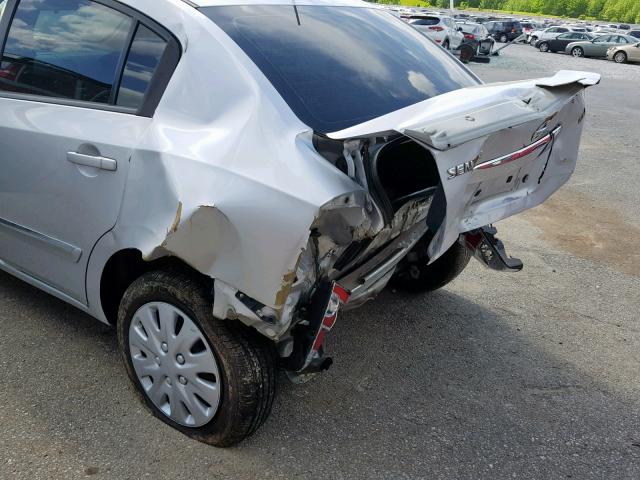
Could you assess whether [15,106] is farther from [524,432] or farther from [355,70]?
[524,432]

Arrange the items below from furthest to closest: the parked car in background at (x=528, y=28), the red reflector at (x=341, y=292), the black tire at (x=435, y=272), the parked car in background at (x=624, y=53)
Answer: the parked car in background at (x=528, y=28) < the parked car in background at (x=624, y=53) < the black tire at (x=435, y=272) < the red reflector at (x=341, y=292)

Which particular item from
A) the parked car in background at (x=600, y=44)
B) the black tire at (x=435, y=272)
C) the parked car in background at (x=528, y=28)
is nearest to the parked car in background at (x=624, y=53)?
the parked car in background at (x=600, y=44)

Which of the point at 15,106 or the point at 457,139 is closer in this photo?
the point at 457,139

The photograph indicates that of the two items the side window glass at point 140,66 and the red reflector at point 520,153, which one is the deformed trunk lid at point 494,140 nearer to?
the red reflector at point 520,153

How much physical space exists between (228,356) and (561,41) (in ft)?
117

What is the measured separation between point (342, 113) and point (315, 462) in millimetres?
1390

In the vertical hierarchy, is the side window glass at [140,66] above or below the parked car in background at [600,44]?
above

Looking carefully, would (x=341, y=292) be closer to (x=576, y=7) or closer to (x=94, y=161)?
(x=94, y=161)

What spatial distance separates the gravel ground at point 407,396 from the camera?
255 centimetres

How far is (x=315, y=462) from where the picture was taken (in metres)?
2.56

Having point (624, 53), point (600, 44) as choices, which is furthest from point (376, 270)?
point (600, 44)

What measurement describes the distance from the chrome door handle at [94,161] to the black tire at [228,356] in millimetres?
449

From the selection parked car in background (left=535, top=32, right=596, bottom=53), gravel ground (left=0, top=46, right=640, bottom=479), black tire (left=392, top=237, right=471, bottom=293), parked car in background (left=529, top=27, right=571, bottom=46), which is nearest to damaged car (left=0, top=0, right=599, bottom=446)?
gravel ground (left=0, top=46, right=640, bottom=479)

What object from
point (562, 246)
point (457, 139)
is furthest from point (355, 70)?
point (562, 246)
